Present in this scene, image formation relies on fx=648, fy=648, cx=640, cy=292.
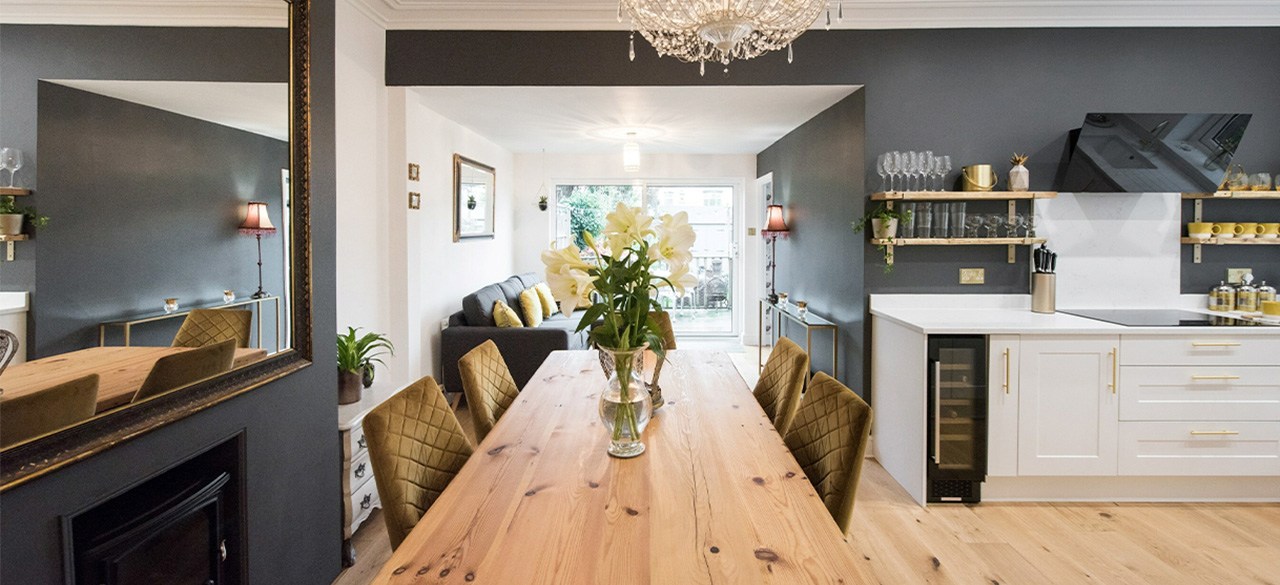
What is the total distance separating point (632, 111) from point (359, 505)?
10.0 ft

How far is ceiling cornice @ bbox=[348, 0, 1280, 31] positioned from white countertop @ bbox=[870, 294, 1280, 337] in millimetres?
1520

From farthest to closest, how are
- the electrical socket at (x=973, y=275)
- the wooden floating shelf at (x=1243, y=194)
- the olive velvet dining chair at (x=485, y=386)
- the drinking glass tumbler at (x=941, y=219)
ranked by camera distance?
1. the electrical socket at (x=973, y=275)
2. the drinking glass tumbler at (x=941, y=219)
3. the wooden floating shelf at (x=1243, y=194)
4. the olive velvet dining chair at (x=485, y=386)

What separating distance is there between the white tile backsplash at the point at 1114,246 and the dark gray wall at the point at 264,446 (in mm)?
3598

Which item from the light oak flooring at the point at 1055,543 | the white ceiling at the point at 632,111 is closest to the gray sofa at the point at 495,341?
the white ceiling at the point at 632,111

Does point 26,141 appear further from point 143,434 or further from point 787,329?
point 787,329

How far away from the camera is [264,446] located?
188cm

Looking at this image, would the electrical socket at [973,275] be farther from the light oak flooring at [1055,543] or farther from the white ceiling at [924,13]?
the white ceiling at [924,13]

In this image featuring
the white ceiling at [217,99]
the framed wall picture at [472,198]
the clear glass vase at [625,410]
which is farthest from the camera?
the framed wall picture at [472,198]

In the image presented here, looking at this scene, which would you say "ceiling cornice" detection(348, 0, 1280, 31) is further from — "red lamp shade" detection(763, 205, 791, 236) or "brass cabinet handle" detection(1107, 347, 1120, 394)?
"red lamp shade" detection(763, 205, 791, 236)

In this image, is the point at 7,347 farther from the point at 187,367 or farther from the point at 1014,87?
the point at 1014,87

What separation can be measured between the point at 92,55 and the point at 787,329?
207 inches

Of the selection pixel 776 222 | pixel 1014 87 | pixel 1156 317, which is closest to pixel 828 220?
pixel 1014 87

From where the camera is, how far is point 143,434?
1.39 m

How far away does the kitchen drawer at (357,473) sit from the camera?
8.31 feet
